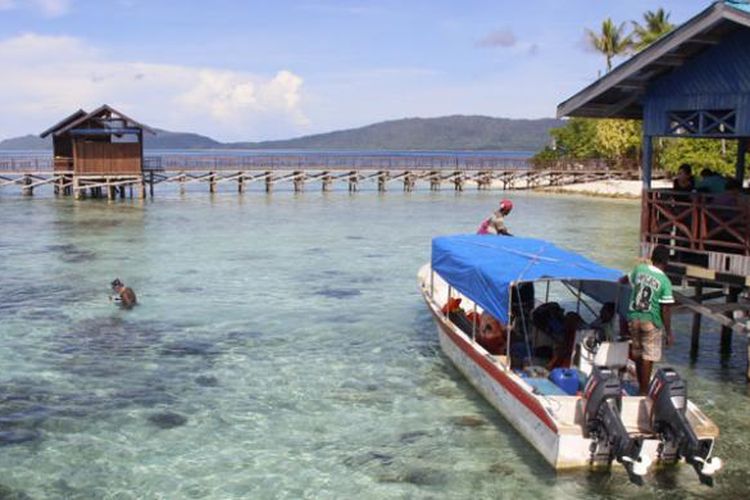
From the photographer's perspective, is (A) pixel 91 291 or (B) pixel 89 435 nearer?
(B) pixel 89 435

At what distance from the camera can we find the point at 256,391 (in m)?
14.2

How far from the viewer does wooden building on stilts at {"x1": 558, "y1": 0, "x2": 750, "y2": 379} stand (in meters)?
12.9

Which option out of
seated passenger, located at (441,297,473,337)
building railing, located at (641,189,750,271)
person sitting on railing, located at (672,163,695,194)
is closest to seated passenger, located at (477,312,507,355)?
seated passenger, located at (441,297,473,337)

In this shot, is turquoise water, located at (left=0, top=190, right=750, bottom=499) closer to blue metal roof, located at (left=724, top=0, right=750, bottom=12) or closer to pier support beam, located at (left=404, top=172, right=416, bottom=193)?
blue metal roof, located at (left=724, top=0, right=750, bottom=12)

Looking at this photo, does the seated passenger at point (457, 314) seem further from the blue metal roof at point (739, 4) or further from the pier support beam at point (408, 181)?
the pier support beam at point (408, 181)

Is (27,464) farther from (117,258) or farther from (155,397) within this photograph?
(117,258)

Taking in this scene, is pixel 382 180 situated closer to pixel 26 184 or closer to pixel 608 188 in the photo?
pixel 608 188

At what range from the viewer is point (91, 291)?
22859mm

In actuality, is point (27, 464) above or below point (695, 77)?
below

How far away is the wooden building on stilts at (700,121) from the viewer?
1294 cm

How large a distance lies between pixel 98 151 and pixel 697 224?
4879 cm

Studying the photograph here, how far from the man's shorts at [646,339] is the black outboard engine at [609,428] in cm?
142

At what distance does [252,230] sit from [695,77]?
27.9 metres

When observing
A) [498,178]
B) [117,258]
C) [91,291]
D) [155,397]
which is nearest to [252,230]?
[117,258]
